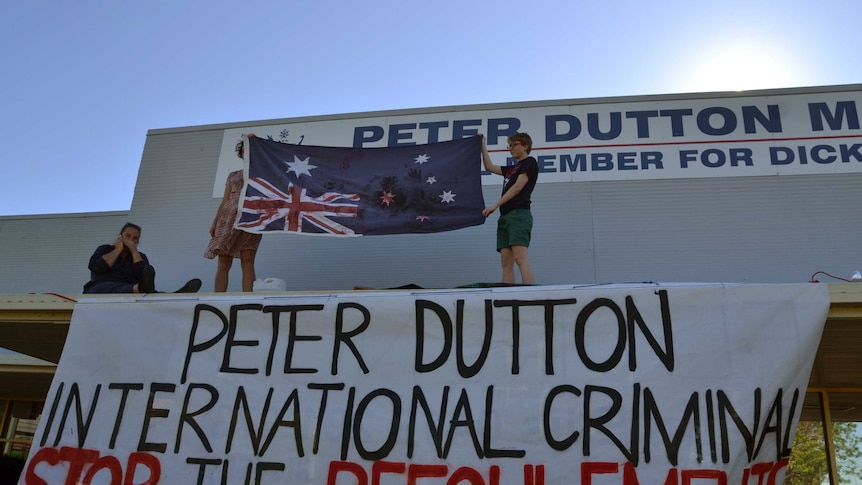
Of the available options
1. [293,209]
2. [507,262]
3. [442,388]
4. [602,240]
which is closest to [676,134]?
[602,240]

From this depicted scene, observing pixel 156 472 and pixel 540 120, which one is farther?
pixel 540 120

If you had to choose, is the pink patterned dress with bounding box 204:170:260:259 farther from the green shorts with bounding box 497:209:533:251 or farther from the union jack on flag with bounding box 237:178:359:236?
the green shorts with bounding box 497:209:533:251

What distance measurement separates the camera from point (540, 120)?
7.74 m

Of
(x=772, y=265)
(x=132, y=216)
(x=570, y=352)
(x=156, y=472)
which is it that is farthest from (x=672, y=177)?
(x=132, y=216)

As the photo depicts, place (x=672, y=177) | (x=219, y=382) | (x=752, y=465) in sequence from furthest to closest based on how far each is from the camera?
(x=672, y=177) → (x=219, y=382) → (x=752, y=465)

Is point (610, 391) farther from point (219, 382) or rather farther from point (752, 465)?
point (219, 382)

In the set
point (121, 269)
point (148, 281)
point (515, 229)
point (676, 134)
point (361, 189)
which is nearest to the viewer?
point (148, 281)

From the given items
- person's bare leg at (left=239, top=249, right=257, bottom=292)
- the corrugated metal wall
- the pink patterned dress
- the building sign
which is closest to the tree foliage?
the corrugated metal wall

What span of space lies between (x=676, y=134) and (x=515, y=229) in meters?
2.51

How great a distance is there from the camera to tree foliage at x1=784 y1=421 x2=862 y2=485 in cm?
613

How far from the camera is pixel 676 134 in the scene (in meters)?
7.42

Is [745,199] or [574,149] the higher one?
[574,149]

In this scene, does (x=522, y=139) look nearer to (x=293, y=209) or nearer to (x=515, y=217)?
(x=515, y=217)

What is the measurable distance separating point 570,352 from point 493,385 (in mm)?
528
